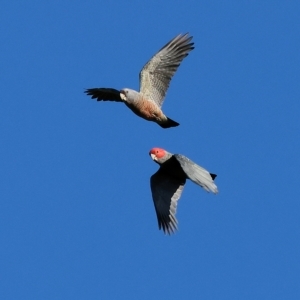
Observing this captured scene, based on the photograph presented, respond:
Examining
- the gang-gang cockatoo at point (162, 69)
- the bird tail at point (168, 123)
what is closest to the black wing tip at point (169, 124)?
the bird tail at point (168, 123)

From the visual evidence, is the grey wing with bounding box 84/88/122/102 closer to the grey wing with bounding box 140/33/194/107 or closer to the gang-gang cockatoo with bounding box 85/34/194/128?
the gang-gang cockatoo with bounding box 85/34/194/128

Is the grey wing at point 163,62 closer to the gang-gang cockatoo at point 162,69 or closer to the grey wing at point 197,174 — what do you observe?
the gang-gang cockatoo at point 162,69

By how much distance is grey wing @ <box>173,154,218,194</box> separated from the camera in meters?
18.4

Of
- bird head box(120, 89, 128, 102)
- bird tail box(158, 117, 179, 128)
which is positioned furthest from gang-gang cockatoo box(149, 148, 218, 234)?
bird head box(120, 89, 128, 102)

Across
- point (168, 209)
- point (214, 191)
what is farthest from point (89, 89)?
point (214, 191)

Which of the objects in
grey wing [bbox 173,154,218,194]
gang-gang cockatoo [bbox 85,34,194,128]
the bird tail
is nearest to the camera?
grey wing [bbox 173,154,218,194]

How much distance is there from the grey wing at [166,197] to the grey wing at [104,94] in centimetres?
229

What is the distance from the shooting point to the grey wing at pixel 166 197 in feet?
68.1

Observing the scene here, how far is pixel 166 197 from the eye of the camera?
20.9 m

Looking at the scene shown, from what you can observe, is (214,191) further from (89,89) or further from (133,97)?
(89,89)

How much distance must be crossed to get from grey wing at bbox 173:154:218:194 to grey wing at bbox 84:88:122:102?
9.31 ft

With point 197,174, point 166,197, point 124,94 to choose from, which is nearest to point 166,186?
point 166,197

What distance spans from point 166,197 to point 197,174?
6.27ft

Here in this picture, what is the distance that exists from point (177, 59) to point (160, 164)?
2752 millimetres
